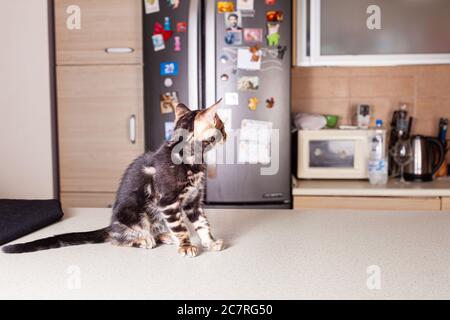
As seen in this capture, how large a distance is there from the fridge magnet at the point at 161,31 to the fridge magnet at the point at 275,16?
0.47 metres

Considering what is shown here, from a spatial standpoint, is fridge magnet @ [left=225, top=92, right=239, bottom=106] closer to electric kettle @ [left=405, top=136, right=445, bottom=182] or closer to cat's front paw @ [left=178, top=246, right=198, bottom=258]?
electric kettle @ [left=405, top=136, right=445, bottom=182]

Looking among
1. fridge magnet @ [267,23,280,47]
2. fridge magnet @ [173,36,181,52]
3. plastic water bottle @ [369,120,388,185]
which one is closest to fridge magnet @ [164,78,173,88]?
fridge magnet @ [173,36,181,52]

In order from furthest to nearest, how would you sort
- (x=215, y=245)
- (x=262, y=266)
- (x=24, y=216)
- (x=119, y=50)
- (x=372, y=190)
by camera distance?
(x=119, y=50)
(x=372, y=190)
(x=24, y=216)
(x=215, y=245)
(x=262, y=266)

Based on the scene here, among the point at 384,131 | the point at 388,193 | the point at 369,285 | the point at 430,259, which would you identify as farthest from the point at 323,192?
the point at 369,285

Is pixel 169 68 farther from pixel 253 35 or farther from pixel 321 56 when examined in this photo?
pixel 321 56

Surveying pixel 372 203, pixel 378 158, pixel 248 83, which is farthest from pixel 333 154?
pixel 248 83

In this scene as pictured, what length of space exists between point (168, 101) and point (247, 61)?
0.43 meters

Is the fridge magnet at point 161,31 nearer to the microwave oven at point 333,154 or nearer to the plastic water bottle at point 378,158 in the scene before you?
the microwave oven at point 333,154

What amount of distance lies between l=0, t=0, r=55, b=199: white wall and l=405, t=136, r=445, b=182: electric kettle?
188 cm

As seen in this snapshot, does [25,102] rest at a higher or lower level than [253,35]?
lower

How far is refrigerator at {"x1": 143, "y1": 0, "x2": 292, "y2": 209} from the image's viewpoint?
234 centimetres

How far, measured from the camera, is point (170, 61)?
7.81 feet

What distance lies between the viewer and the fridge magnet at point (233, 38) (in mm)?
2352

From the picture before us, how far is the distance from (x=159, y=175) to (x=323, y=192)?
5.14 feet
